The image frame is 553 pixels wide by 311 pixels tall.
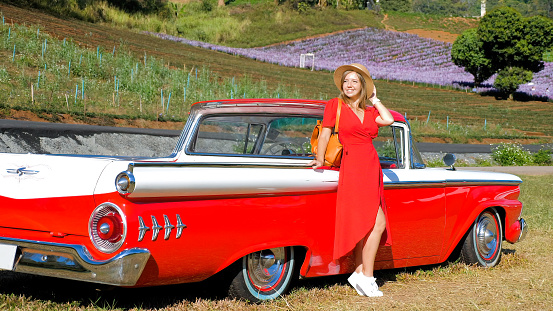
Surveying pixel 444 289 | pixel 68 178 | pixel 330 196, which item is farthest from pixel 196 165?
pixel 444 289

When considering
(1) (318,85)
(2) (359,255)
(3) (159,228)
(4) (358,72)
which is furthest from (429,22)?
(3) (159,228)

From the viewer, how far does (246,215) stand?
150 inches

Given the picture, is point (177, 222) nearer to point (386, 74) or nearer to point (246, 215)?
point (246, 215)

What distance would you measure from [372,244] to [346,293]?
435 millimetres

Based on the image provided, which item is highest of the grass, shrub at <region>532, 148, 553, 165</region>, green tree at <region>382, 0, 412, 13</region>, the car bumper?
green tree at <region>382, 0, 412, 13</region>

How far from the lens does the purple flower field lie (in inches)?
1654

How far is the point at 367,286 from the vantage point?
14.8 ft

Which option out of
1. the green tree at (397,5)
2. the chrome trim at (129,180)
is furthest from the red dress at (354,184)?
the green tree at (397,5)

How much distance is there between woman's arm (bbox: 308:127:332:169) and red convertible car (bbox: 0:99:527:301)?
7 centimetres

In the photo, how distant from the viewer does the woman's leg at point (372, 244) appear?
444cm

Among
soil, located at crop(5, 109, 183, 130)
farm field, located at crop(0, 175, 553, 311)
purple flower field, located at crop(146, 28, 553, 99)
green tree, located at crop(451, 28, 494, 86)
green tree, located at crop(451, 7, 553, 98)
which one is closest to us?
farm field, located at crop(0, 175, 553, 311)

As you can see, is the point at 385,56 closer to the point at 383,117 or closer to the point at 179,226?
the point at 383,117

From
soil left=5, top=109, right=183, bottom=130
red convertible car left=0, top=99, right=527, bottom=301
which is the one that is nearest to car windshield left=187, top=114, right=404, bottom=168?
red convertible car left=0, top=99, right=527, bottom=301

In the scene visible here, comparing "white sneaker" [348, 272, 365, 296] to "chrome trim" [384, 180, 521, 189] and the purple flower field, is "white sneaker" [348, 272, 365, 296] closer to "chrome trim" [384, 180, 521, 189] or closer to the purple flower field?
"chrome trim" [384, 180, 521, 189]
